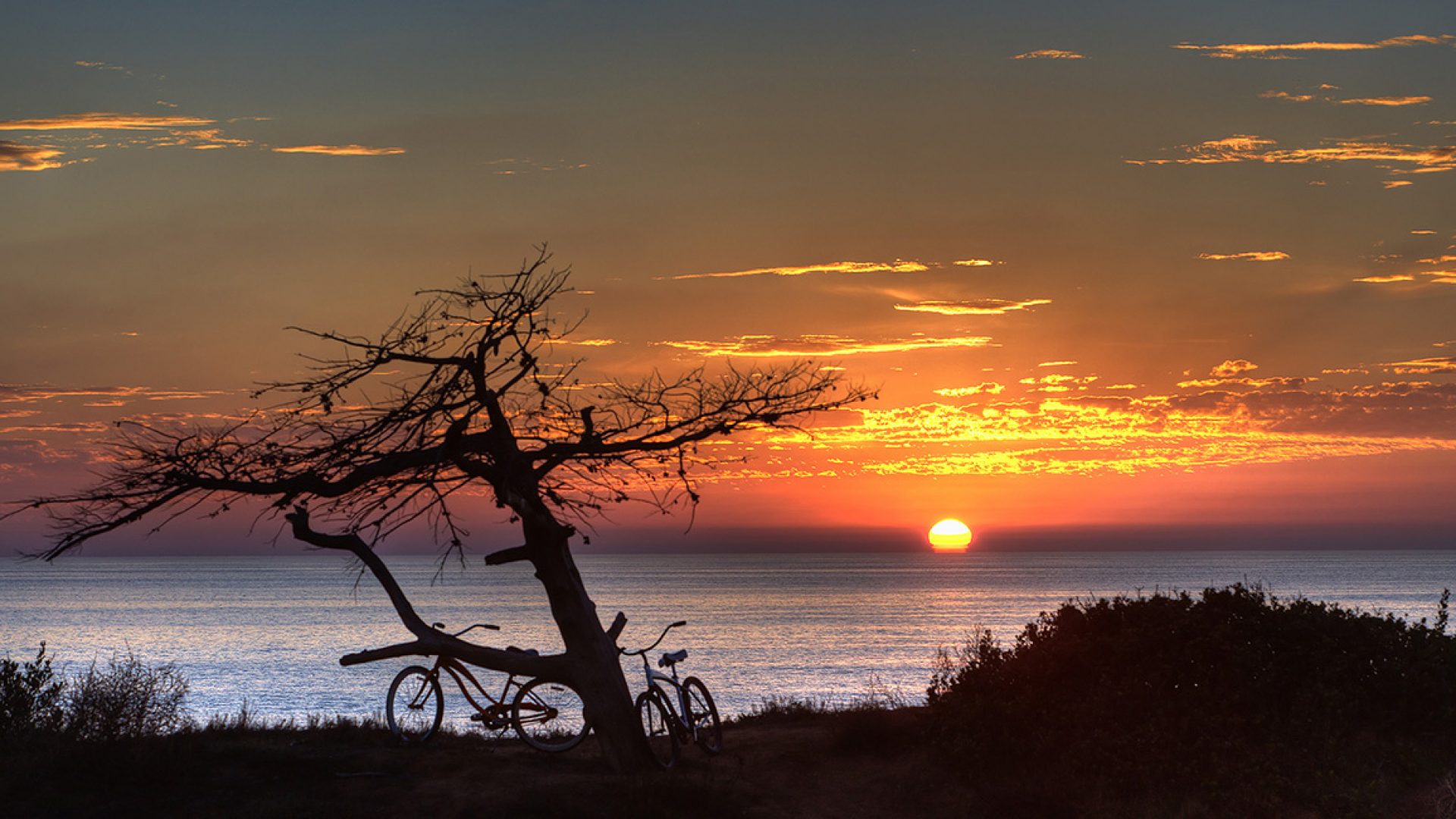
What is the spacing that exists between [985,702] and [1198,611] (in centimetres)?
334

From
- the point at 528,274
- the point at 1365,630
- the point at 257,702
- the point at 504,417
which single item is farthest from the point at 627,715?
the point at 257,702

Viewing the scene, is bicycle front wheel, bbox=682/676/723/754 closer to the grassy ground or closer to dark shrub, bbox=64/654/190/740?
the grassy ground

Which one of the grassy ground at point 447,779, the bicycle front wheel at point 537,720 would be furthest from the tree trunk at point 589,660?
the grassy ground at point 447,779

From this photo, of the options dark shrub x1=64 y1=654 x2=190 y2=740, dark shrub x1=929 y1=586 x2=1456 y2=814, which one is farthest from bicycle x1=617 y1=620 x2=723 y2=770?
dark shrub x1=64 y1=654 x2=190 y2=740

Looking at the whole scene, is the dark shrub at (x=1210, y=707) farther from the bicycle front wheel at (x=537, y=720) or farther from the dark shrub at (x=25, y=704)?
the dark shrub at (x=25, y=704)

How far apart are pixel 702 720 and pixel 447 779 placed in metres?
3.73

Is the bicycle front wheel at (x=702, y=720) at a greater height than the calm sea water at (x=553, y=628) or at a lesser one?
greater

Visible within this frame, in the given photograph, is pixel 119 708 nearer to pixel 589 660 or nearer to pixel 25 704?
pixel 25 704

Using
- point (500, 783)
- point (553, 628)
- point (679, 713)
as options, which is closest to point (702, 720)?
point (679, 713)

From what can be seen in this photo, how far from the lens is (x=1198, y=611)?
17.3m

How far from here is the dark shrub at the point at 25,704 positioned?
17.0 meters

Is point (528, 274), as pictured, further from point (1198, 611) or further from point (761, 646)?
point (761, 646)

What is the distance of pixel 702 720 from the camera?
17609 mm

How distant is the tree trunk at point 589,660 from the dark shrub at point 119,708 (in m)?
5.02
